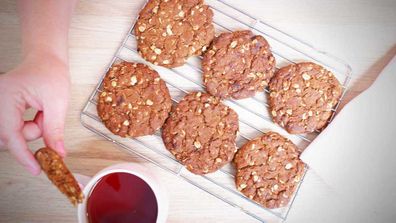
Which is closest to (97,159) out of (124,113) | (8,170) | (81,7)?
(124,113)

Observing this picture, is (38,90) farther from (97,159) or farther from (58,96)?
(97,159)

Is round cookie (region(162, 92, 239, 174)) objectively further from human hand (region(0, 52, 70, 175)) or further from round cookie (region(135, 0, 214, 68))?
human hand (region(0, 52, 70, 175))

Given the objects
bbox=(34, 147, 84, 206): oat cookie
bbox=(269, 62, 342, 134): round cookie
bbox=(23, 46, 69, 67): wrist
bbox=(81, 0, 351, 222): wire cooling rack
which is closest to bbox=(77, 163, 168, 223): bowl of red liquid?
bbox=(34, 147, 84, 206): oat cookie

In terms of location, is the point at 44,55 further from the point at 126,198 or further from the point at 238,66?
the point at 238,66

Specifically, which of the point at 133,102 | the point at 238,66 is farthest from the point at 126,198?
the point at 238,66

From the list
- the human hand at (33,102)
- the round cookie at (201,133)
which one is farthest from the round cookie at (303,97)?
the human hand at (33,102)

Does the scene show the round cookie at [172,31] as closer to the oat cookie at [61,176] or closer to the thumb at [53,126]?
the thumb at [53,126]
